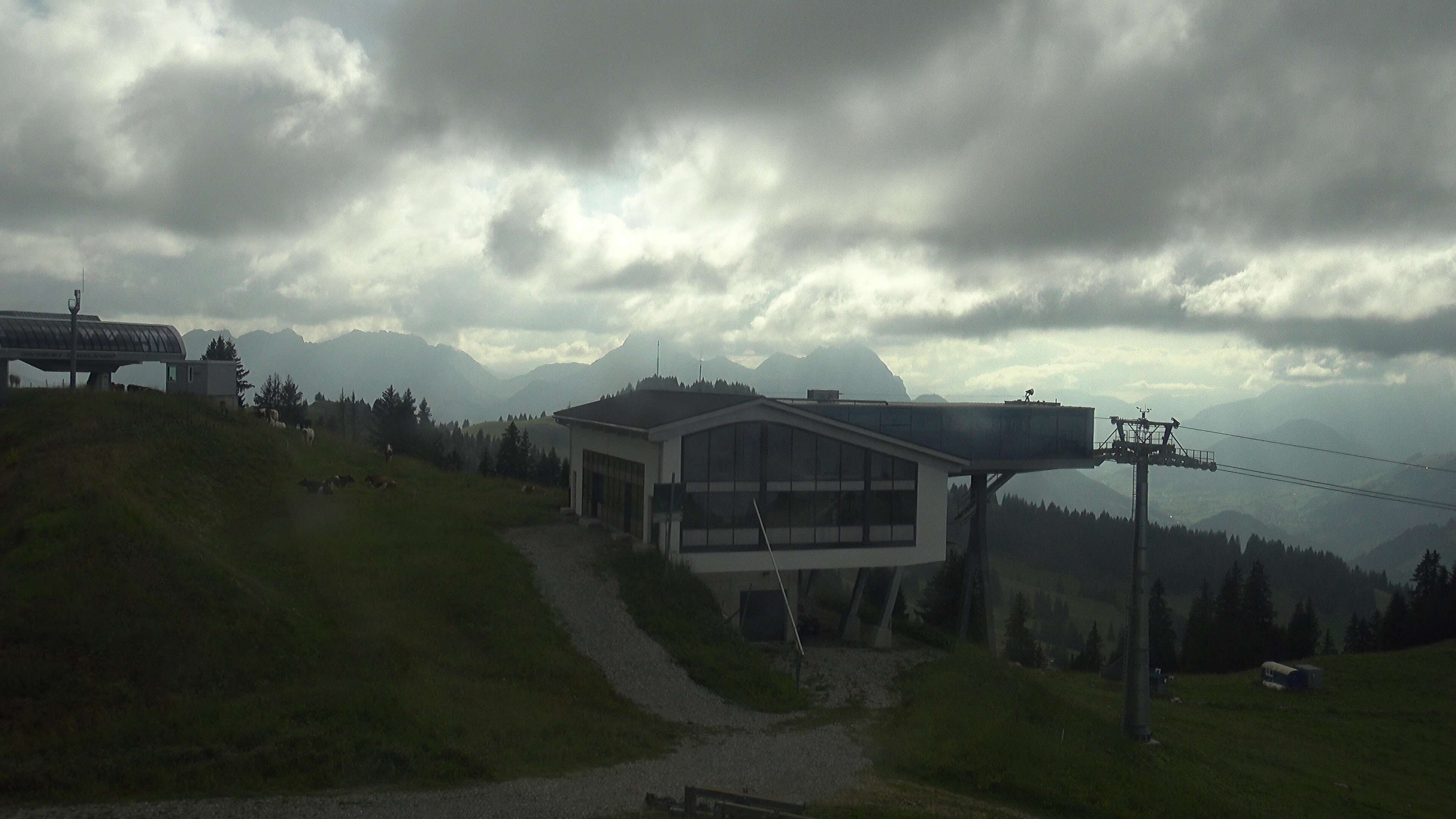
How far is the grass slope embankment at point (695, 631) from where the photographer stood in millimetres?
25344

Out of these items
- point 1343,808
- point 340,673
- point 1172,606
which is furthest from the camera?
point 1172,606

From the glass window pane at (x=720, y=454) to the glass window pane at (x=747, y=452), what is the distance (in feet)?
0.81

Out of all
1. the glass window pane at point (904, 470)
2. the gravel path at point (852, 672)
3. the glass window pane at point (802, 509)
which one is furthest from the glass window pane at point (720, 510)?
the glass window pane at point (904, 470)

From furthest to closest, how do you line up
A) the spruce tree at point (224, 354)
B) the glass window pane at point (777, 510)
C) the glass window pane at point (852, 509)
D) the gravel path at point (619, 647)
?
1. the spruce tree at point (224, 354)
2. the glass window pane at point (852, 509)
3. the glass window pane at point (777, 510)
4. the gravel path at point (619, 647)

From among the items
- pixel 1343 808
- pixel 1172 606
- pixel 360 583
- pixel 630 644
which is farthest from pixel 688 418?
pixel 1172 606

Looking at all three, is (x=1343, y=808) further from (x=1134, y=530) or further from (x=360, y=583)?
(x=360, y=583)

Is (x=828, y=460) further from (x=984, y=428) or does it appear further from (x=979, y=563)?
(x=979, y=563)

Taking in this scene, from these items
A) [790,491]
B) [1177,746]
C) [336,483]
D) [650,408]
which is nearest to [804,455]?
[790,491]

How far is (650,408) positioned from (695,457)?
5.42 meters

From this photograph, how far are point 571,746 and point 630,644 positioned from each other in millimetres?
7791

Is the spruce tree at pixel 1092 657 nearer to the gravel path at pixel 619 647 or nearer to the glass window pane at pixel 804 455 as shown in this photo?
the glass window pane at pixel 804 455

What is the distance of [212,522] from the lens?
29312mm

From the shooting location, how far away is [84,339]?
144 ft

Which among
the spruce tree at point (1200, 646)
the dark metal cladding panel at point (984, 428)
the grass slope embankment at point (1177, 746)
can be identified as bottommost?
the spruce tree at point (1200, 646)
